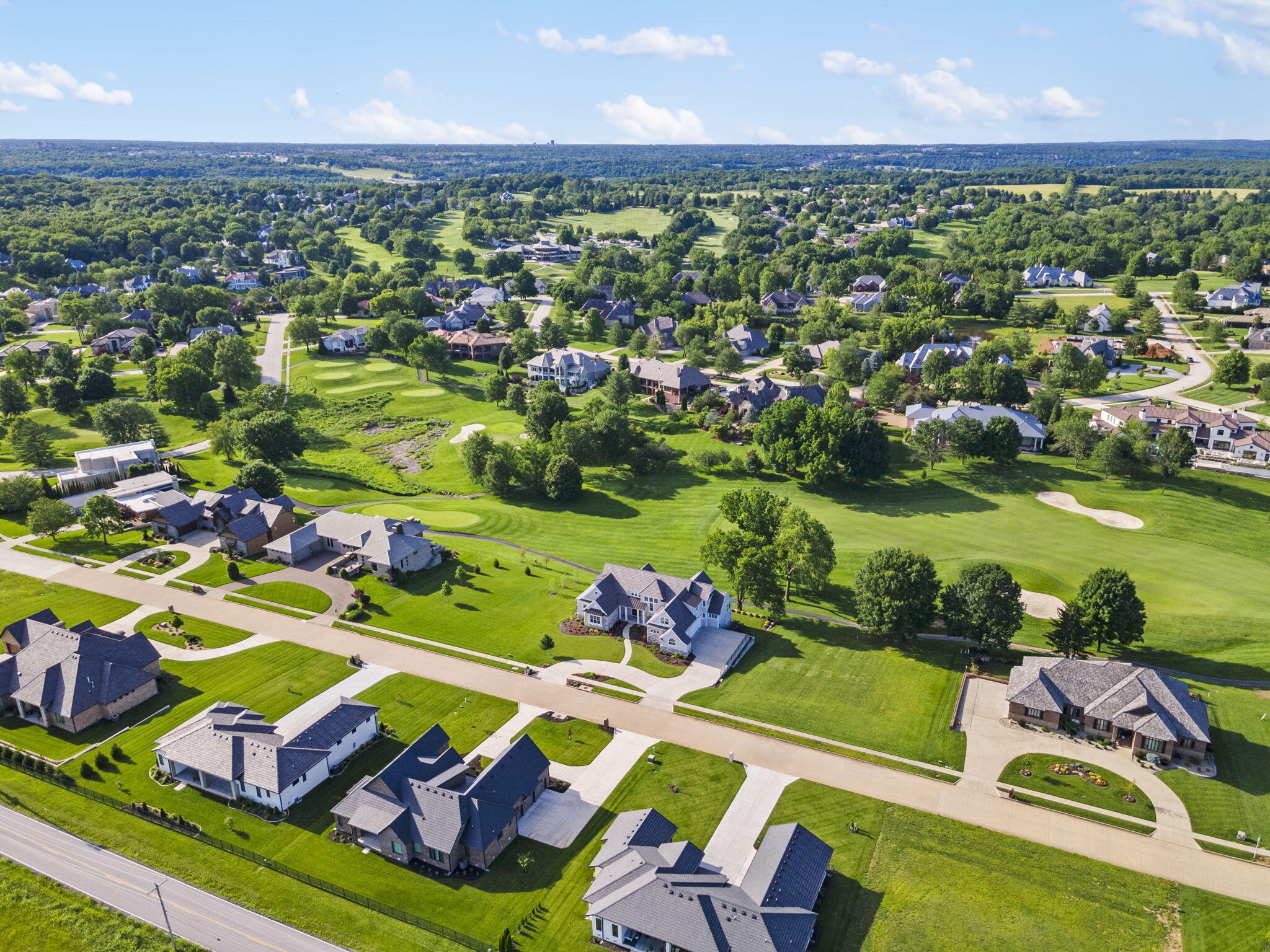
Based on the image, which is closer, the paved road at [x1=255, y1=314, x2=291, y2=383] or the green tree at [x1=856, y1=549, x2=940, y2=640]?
the green tree at [x1=856, y1=549, x2=940, y2=640]

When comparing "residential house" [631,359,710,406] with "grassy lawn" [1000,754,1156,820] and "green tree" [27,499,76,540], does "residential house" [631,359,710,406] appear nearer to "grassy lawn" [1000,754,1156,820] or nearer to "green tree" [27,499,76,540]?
"green tree" [27,499,76,540]

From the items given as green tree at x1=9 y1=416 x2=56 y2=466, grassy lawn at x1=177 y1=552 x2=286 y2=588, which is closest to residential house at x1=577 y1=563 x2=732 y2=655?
grassy lawn at x1=177 y1=552 x2=286 y2=588

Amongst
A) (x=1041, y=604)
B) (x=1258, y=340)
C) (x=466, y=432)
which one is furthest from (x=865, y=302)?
(x=1041, y=604)

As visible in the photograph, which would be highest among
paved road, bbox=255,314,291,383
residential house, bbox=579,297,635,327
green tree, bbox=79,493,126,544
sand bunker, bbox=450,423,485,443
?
residential house, bbox=579,297,635,327

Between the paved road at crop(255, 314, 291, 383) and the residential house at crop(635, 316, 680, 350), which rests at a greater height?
the residential house at crop(635, 316, 680, 350)

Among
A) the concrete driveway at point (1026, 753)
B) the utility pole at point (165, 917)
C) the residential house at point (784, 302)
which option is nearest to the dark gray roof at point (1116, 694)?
the concrete driveway at point (1026, 753)

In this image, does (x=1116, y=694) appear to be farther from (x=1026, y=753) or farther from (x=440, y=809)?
(x=440, y=809)

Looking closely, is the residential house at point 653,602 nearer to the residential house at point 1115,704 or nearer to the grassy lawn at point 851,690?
the grassy lawn at point 851,690
